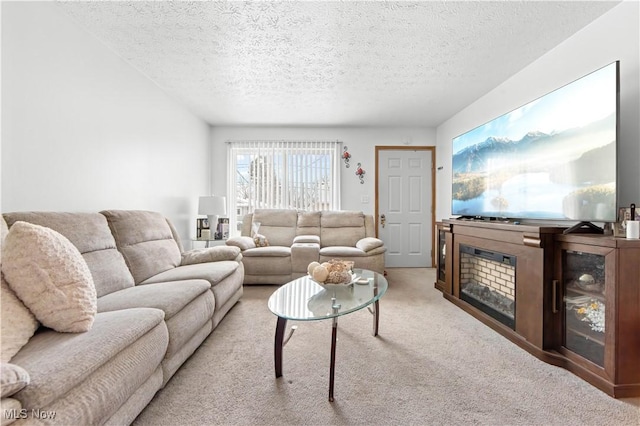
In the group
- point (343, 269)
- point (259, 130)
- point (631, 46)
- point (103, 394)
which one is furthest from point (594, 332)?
point (259, 130)

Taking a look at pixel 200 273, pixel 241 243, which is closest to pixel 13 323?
pixel 200 273

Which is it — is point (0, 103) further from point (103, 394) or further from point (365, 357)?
point (365, 357)

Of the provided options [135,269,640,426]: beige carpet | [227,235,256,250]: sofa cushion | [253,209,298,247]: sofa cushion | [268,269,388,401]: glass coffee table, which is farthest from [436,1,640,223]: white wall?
[227,235,256,250]: sofa cushion

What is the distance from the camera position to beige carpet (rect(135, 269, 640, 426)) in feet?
4.41

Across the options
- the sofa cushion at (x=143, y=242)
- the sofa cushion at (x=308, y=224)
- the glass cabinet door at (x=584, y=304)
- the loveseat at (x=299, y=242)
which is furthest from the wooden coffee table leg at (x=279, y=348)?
the sofa cushion at (x=308, y=224)

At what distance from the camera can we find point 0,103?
5.14 ft

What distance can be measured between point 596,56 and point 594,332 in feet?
6.34

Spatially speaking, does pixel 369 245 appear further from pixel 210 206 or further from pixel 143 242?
pixel 143 242

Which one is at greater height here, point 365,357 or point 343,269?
point 343,269

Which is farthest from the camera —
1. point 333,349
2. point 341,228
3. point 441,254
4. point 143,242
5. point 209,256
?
point 341,228

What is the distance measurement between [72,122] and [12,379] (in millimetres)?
1920

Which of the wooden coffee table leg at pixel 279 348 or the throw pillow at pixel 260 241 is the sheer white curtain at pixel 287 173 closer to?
the throw pillow at pixel 260 241

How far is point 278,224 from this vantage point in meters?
4.39

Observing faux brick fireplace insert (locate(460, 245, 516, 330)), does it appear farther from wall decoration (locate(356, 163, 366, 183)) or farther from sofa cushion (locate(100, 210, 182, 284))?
sofa cushion (locate(100, 210, 182, 284))
